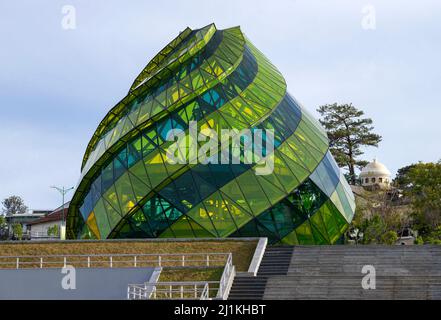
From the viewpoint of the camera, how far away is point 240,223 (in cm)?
3259

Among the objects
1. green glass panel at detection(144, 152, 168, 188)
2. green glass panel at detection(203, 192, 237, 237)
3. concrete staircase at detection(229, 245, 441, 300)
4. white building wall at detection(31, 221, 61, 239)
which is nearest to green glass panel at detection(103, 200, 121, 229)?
green glass panel at detection(144, 152, 168, 188)

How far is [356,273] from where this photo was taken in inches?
909

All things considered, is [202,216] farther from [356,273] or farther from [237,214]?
[356,273]

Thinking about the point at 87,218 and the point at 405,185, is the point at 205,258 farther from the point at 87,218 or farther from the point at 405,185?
the point at 405,185

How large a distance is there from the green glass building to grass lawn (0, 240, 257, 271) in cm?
406

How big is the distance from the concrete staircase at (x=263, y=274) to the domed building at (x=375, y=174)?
74.7m

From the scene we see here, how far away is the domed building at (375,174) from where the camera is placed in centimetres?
10144

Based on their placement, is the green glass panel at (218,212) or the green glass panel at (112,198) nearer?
the green glass panel at (218,212)

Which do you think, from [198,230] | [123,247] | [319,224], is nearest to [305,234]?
[319,224]

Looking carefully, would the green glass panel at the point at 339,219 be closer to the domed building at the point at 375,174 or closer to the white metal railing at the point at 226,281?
the white metal railing at the point at 226,281

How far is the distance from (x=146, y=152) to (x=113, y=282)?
10.8 m

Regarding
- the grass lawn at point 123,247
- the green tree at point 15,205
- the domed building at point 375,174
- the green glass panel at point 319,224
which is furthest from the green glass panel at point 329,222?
the green tree at point 15,205

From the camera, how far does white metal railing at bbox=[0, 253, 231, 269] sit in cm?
2578

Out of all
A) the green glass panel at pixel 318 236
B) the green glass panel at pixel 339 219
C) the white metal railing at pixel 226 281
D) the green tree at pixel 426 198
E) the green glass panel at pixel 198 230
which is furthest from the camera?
the green tree at pixel 426 198
